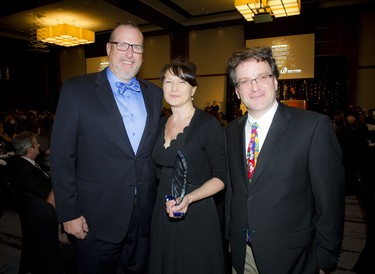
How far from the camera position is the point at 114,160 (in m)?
1.84

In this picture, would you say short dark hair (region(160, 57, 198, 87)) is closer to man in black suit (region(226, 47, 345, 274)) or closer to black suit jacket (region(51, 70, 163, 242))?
black suit jacket (region(51, 70, 163, 242))

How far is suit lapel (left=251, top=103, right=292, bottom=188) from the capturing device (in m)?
1.53

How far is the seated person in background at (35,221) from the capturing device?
2537 mm

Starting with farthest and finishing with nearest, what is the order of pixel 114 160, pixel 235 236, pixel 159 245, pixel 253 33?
pixel 253 33
pixel 159 245
pixel 114 160
pixel 235 236

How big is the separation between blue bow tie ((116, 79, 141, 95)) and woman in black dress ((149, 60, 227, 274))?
30cm

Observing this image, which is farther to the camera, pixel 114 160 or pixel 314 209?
pixel 114 160

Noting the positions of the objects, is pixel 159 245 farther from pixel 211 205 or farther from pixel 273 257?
pixel 273 257

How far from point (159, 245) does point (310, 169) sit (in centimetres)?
112

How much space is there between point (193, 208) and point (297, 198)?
0.70 m

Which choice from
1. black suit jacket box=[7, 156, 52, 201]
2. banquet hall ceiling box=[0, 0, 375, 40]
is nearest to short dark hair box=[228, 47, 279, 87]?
black suit jacket box=[7, 156, 52, 201]

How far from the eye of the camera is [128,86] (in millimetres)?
2020

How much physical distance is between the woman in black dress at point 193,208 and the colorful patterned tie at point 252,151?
28cm

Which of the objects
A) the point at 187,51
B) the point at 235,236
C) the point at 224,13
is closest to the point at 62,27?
the point at 187,51

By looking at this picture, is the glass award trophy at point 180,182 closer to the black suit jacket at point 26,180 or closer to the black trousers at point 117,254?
the black trousers at point 117,254
